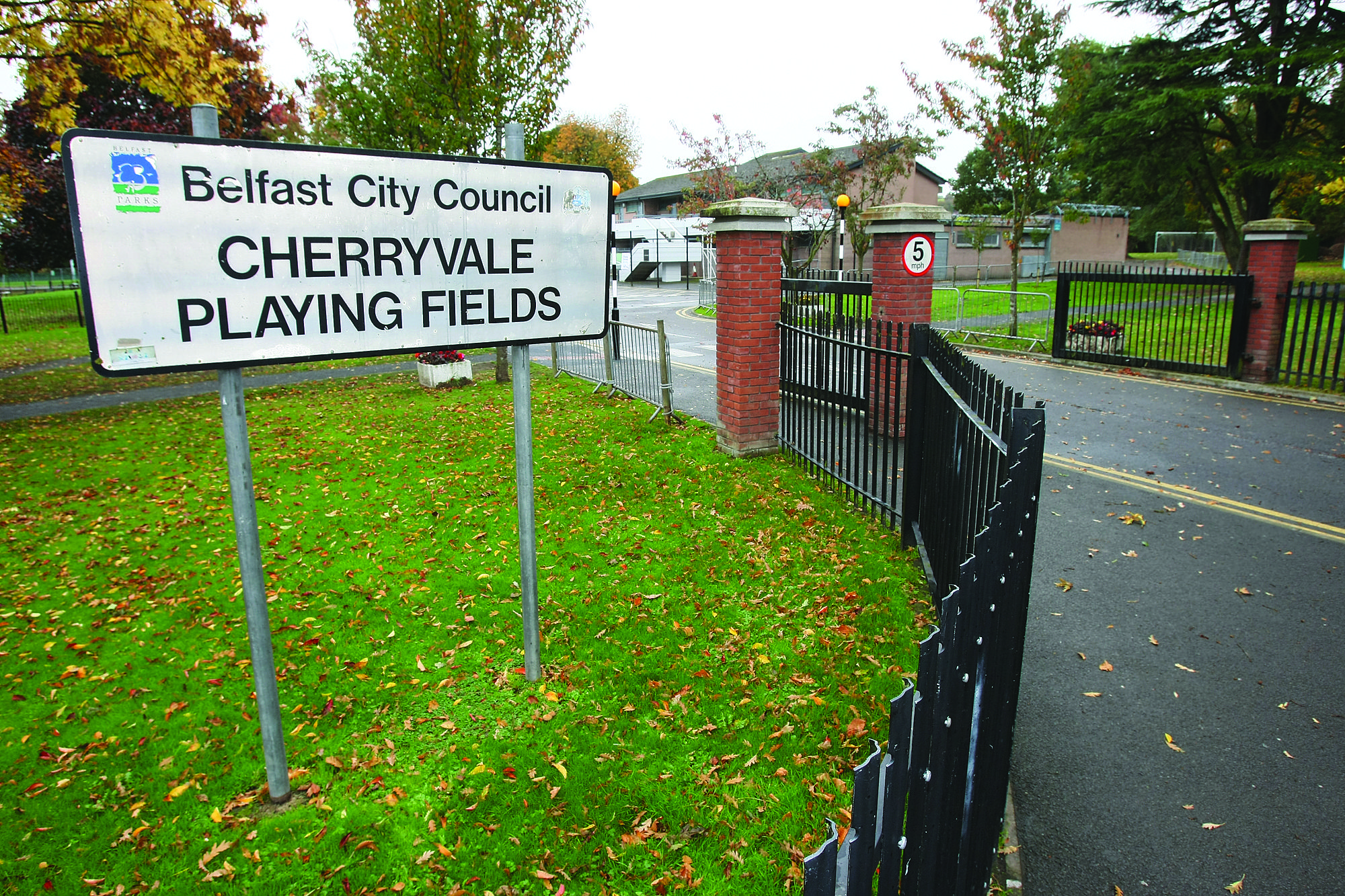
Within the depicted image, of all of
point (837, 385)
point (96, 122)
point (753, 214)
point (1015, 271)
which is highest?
point (96, 122)

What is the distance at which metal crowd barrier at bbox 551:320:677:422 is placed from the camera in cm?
1039

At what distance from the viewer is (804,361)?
7.98m

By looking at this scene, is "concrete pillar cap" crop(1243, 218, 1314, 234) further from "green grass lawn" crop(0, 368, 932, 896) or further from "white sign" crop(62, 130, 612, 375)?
"white sign" crop(62, 130, 612, 375)

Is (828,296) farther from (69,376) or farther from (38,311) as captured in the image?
(38,311)

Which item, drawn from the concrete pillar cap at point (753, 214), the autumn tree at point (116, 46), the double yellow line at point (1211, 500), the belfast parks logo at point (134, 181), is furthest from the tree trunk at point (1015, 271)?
the belfast parks logo at point (134, 181)

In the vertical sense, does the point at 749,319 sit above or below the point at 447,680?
above

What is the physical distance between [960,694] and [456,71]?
43.9 feet

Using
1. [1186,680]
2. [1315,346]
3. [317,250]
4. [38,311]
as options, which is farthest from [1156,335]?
[38,311]

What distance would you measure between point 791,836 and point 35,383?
1828 centimetres

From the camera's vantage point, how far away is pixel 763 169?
91.8ft

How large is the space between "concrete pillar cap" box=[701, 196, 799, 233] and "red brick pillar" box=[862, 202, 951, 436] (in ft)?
4.50

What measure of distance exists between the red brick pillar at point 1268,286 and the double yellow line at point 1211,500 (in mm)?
6535

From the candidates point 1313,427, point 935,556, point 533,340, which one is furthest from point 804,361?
point 1313,427

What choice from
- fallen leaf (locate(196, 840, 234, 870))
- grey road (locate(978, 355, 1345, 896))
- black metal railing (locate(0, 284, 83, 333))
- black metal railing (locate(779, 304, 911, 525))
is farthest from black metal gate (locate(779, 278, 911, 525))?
black metal railing (locate(0, 284, 83, 333))
